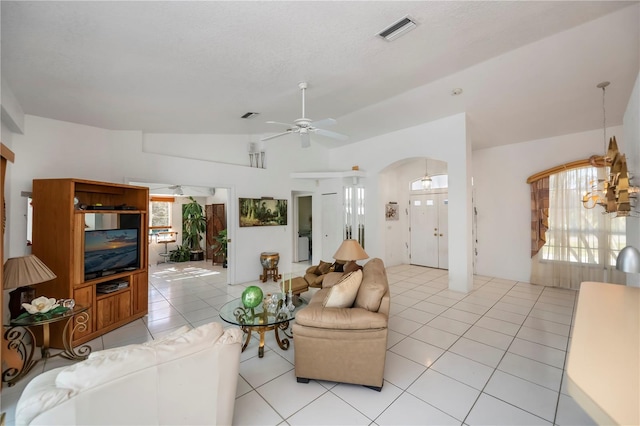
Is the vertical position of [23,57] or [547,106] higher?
[547,106]

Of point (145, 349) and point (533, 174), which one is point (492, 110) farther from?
point (145, 349)

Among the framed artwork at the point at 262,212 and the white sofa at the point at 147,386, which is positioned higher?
the framed artwork at the point at 262,212

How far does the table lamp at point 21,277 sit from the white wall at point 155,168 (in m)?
0.75

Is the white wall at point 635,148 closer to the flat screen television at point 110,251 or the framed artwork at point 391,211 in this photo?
the framed artwork at point 391,211

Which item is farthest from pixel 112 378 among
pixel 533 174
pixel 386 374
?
pixel 533 174

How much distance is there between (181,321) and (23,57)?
327 centimetres

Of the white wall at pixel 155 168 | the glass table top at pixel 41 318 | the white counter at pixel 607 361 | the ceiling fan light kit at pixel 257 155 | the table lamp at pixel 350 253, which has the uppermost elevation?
the ceiling fan light kit at pixel 257 155

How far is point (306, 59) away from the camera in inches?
110

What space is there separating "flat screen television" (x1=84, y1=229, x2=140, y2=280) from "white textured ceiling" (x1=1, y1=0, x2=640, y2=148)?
164 cm

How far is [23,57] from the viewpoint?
86.8 inches

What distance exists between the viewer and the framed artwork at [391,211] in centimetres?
688

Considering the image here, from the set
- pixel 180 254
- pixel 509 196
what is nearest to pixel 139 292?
pixel 180 254

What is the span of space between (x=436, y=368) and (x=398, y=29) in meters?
3.26

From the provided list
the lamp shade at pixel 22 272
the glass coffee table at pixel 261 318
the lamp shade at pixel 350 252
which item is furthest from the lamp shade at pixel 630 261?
the lamp shade at pixel 22 272
